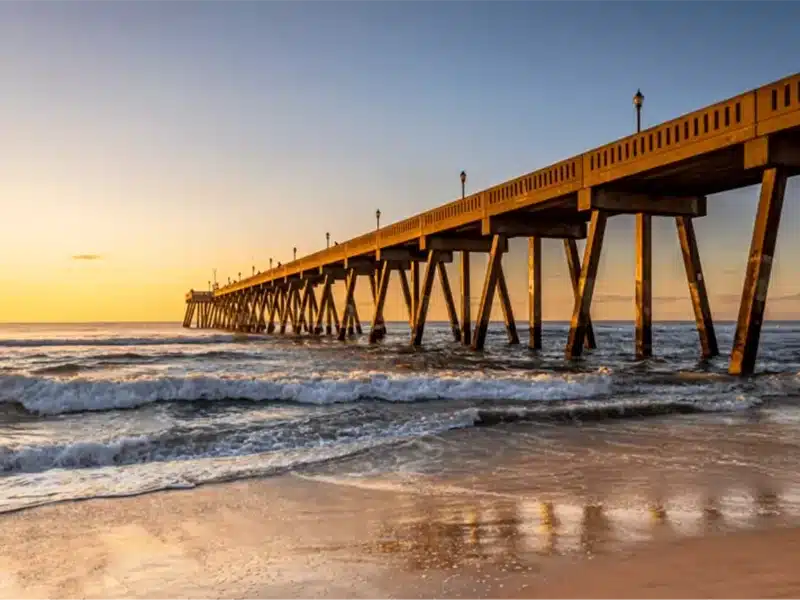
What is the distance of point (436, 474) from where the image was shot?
617 centimetres

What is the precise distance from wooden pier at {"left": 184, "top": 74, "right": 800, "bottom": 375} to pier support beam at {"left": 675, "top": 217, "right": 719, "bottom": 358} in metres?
0.03

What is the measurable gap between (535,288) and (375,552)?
89.8ft

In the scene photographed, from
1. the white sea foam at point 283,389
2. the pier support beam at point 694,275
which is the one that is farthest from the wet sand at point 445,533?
the pier support beam at point 694,275

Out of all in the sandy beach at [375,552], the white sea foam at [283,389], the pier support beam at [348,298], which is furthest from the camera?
the pier support beam at [348,298]

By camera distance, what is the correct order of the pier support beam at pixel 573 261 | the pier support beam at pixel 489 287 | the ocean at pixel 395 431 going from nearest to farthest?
the ocean at pixel 395 431
the pier support beam at pixel 489 287
the pier support beam at pixel 573 261

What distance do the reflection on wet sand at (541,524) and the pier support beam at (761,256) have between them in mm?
11247

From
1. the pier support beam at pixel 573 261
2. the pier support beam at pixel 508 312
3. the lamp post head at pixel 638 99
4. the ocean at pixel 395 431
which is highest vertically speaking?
the lamp post head at pixel 638 99

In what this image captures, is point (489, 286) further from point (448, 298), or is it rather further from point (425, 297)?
point (448, 298)

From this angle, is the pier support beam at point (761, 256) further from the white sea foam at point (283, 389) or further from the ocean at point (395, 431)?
the white sea foam at point (283, 389)

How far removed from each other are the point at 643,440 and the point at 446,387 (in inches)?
228

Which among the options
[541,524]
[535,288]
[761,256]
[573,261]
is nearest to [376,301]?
[535,288]

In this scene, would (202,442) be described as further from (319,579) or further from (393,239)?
(393,239)

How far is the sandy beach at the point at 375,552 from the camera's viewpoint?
3.25 m

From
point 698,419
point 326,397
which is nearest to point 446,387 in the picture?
point 326,397
